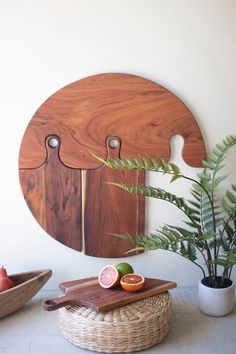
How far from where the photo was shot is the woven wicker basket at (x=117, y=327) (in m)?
1.09

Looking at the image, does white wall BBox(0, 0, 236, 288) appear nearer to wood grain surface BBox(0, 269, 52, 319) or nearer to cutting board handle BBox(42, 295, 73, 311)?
wood grain surface BBox(0, 269, 52, 319)

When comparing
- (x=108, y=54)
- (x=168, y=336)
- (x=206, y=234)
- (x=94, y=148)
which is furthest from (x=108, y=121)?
(x=168, y=336)

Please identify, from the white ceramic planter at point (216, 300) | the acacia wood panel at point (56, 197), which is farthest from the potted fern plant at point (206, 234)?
the acacia wood panel at point (56, 197)

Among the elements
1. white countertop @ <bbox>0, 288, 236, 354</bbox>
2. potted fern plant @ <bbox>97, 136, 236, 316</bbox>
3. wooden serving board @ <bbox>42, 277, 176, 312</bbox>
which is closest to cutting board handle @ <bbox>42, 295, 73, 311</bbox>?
wooden serving board @ <bbox>42, 277, 176, 312</bbox>

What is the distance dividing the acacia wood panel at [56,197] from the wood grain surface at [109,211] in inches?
1.6

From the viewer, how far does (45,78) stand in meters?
1.43

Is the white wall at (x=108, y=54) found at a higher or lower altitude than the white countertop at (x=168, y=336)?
higher

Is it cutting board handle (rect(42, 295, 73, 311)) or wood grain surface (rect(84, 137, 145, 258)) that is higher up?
wood grain surface (rect(84, 137, 145, 258))

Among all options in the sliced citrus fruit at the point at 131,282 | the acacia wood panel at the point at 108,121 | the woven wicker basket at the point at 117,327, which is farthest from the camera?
the acacia wood panel at the point at 108,121

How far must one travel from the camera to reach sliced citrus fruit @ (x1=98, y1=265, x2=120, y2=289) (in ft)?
4.09

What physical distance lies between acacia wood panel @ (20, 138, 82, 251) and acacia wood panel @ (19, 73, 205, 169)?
0.11 feet

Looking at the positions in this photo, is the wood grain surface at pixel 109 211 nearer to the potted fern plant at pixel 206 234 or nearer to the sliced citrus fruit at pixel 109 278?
the potted fern plant at pixel 206 234

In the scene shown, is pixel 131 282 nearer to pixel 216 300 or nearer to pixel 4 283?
pixel 216 300

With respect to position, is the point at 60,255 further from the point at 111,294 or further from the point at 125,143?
the point at 125,143
